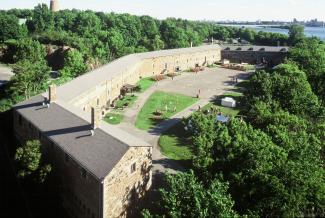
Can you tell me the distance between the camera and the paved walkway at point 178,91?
39.8m

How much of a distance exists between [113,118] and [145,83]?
24.4 m

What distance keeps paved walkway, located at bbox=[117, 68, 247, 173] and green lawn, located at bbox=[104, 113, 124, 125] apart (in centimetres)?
72

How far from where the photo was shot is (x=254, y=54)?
107812 mm

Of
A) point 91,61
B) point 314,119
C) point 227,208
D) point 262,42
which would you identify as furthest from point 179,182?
point 262,42

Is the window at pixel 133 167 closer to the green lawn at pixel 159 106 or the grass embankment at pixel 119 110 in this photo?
the green lawn at pixel 159 106

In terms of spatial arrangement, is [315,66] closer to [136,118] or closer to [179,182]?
[136,118]

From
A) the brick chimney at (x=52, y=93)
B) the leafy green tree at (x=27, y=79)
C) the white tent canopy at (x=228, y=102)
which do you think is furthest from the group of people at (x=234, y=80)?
the brick chimney at (x=52, y=93)

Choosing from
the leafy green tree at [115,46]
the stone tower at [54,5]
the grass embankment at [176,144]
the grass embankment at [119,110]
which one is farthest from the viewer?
the stone tower at [54,5]

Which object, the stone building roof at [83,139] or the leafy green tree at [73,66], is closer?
the stone building roof at [83,139]

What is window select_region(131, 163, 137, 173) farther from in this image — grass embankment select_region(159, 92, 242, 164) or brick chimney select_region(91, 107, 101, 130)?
grass embankment select_region(159, 92, 242, 164)

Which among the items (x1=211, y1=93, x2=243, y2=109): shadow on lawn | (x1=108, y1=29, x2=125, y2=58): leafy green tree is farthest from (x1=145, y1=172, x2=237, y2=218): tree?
(x1=108, y1=29, x2=125, y2=58): leafy green tree

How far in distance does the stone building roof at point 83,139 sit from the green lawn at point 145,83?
111 ft

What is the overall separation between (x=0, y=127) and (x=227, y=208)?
1307 inches

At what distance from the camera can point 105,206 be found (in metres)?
25.9
